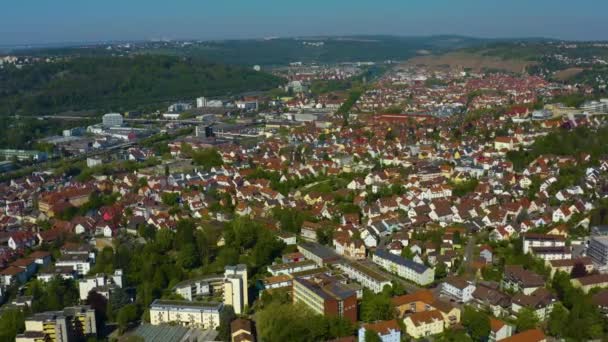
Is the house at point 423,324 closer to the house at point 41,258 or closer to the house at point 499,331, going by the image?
the house at point 499,331

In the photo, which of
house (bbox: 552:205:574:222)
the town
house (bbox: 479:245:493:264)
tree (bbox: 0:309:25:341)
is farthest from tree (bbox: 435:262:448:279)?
tree (bbox: 0:309:25:341)

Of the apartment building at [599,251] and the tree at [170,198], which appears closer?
the apartment building at [599,251]

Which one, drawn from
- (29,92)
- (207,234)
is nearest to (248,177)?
(207,234)

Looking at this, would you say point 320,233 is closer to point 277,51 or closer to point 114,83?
point 114,83

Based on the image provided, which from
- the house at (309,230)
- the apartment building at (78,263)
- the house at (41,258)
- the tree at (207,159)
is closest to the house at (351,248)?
the house at (309,230)

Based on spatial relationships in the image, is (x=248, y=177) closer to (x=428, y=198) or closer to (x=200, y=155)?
(x=200, y=155)

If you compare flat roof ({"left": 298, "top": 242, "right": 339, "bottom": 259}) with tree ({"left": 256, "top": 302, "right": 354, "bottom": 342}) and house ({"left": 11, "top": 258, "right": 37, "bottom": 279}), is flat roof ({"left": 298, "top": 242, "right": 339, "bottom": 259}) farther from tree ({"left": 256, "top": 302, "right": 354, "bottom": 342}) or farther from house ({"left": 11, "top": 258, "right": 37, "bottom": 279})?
house ({"left": 11, "top": 258, "right": 37, "bottom": 279})
